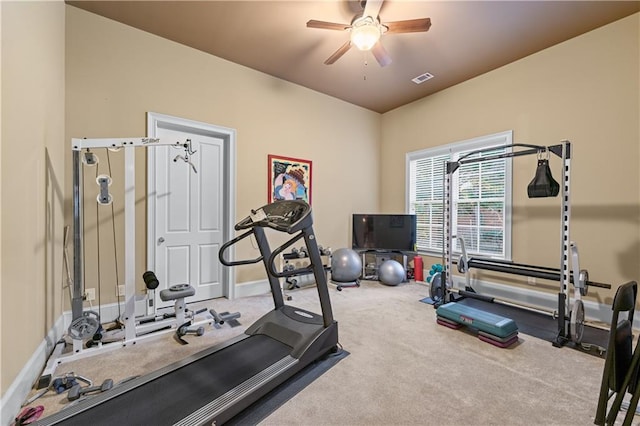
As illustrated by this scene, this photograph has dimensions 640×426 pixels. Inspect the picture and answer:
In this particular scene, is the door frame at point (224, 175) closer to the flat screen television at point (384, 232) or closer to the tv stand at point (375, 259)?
the flat screen television at point (384, 232)

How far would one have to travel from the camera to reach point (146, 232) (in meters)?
3.27

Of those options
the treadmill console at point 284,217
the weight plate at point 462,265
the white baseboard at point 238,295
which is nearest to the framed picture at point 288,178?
the white baseboard at point 238,295

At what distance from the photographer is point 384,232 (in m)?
4.98

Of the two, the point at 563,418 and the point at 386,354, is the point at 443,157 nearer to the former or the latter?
the point at 386,354

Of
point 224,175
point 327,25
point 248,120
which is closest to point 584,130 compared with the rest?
point 327,25

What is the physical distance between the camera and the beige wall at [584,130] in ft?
9.58

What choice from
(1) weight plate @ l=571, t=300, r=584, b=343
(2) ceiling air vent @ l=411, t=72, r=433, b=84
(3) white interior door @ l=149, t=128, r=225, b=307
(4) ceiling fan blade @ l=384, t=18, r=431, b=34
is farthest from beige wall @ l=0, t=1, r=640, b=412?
(4) ceiling fan blade @ l=384, t=18, r=431, b=34

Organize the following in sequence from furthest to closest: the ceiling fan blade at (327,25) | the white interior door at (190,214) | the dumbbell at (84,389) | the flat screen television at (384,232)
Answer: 1. the flat screen television at (384,232)
2. the white interior door at (190,214)
3. the ceiling fan blade at (327,25)
4. the dumbbell at (84,389)

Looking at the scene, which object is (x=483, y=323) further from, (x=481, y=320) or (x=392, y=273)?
(x=392, y=273)

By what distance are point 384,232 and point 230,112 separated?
3179 millimetres

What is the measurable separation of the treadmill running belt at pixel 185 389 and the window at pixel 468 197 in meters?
3.46

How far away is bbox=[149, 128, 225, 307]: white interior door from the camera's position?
3.46m

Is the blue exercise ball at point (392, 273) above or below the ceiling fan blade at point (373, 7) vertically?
below

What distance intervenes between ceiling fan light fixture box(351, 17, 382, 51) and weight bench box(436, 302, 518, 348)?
9.31 feet
